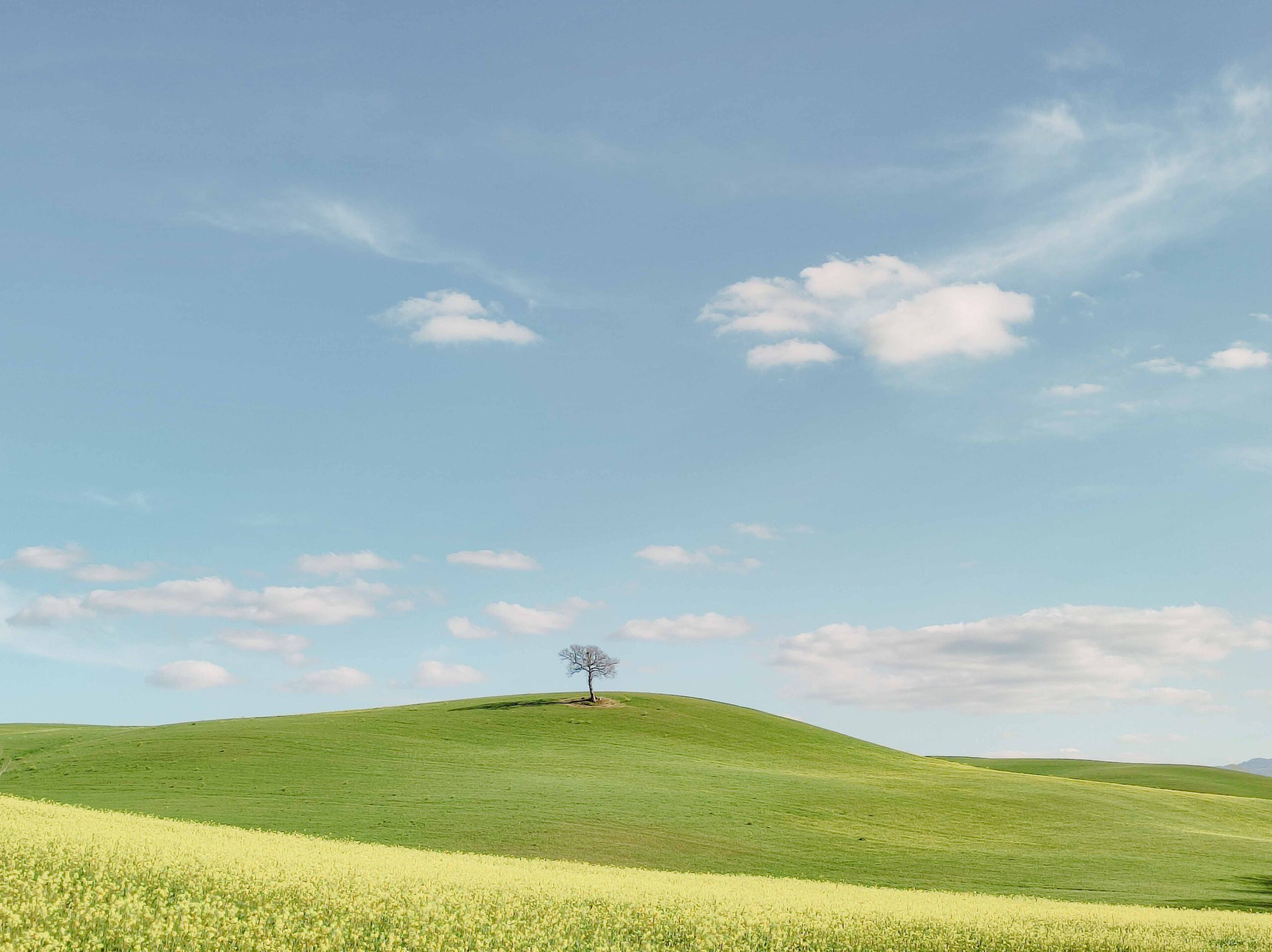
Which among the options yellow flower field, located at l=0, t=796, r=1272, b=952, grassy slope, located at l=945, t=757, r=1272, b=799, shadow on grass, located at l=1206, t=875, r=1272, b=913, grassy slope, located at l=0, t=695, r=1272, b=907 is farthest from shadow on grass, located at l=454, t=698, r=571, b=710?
yellow flower field, located at l=0, t=796, r=1272, b=952

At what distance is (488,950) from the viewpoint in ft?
44.8

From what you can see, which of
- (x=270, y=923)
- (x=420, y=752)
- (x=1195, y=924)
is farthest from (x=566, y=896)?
(x=420, y=752)

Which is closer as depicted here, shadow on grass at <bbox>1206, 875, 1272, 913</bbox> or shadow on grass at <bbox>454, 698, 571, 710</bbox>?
shadow on grass at <bbox>1206, 875, 1272, 913</bbox>

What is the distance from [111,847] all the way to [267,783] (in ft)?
124

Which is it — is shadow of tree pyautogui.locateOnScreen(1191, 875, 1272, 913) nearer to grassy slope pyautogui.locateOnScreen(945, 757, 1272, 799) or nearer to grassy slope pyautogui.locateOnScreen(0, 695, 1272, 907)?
grassy slope pyautogui.locateOnScreen(0, 695, 1272, 907)

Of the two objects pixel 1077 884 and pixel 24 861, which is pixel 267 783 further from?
pixel 1077 884

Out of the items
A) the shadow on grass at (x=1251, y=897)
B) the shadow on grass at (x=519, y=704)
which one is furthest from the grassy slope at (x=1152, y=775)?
the shadow on grass at (x=1251, y=897)

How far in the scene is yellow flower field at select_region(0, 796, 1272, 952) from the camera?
43.9 ft

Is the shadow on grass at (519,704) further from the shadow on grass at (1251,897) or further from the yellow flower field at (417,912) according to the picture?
the yellow flower field at (417,912)

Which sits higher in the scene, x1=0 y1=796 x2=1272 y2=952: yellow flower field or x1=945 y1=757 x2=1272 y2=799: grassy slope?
x1=0 y1=796 x2=1272 y2=952: yellow flower field

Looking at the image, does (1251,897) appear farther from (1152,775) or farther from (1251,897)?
(1152,775)

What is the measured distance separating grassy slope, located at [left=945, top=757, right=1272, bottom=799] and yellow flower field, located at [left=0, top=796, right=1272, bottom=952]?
90241 mm

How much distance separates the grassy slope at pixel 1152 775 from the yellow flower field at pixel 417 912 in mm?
90241

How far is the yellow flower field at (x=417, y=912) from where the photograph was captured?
43.9 feet
